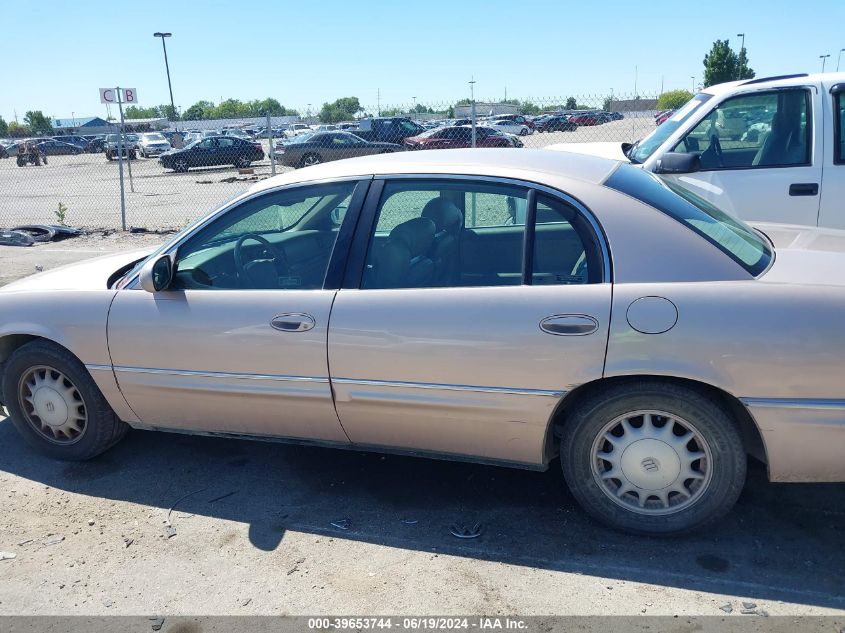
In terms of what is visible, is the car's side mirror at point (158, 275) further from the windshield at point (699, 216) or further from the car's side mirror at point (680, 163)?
the car's side mirror at point (680, 163)

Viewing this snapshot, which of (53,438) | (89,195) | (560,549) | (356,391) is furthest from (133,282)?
(89,195)

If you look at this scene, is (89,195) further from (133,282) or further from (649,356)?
(649,356)

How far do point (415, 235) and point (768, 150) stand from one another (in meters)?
3.44

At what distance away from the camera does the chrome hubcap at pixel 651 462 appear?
9.84 feet

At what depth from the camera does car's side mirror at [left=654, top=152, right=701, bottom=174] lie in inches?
215

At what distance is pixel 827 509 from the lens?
3.27 metres

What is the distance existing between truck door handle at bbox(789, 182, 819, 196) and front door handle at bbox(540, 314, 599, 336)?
3.31 metres

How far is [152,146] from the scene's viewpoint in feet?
138

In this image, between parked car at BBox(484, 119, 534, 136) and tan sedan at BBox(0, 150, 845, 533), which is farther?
parked car at BBox(484, 119, 534, 136)

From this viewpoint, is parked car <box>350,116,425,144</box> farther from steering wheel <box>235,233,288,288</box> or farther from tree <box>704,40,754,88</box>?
tree <box>704,40,754,88</box>

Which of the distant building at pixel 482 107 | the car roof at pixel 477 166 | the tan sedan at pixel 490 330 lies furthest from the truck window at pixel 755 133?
the distant building at pixel 482 107

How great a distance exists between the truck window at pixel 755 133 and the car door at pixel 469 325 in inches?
120

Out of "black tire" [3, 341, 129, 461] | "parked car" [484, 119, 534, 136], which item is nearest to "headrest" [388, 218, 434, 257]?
"black tire" [3, 341, 129, 461]

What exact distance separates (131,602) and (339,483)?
115cm
